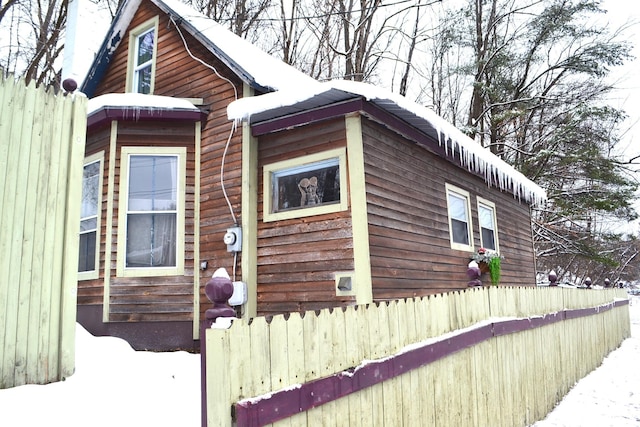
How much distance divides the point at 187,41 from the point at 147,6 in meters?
1.67

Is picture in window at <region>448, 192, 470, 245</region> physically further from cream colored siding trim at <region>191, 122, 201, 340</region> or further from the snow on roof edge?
the snow on roof edge

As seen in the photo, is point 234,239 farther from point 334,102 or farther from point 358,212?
point 334,102

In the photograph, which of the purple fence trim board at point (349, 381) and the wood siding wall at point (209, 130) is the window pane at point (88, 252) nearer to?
the wood siding wall at point (209, 130)

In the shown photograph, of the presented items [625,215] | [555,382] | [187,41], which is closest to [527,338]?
[555,382]

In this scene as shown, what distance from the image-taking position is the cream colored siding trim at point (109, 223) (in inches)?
265

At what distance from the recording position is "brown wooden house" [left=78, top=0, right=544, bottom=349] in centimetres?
602

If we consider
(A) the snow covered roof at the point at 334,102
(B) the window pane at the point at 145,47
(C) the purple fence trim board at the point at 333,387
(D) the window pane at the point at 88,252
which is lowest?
(C) the purple fence trim board at the point at 333,387

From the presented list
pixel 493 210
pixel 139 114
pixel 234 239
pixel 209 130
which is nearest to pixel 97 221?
pixel 139 114

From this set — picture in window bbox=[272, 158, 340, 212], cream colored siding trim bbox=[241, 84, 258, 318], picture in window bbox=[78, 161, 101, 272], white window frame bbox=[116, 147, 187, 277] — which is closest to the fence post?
picture in window bbox=[272, 158, 340, 212]

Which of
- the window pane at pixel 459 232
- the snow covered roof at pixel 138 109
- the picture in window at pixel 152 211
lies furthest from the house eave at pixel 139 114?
the window pane at pixel 459 232

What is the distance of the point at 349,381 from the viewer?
8.64 ft

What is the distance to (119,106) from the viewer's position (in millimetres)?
6871

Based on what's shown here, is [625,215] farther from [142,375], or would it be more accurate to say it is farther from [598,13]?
[142,375]

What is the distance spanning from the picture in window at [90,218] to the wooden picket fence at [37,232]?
141 inches
